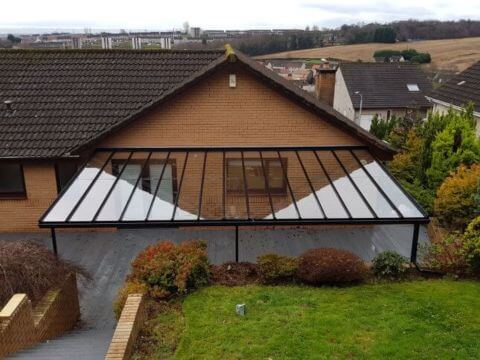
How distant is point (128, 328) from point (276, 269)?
374 cm

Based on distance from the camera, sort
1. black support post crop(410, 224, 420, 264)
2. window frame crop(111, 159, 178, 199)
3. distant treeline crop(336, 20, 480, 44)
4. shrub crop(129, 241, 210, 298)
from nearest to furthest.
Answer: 1. shrub crop(129, 241, 210, 298)
2. black support post crop(410, 224, 420, 264)
3. window frame crop(111, 159, 178, 199)
4. distant treeline crop(336, 20, 480, 44)

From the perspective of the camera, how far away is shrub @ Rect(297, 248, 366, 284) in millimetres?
9578

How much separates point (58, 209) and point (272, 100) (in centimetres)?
745

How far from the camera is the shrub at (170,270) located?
911cm

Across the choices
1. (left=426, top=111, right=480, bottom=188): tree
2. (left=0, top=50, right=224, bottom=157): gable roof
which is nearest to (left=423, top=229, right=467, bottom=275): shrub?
(left=426, top=111, right=480, bottom=188): tree

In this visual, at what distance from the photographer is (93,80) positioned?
16328 mm

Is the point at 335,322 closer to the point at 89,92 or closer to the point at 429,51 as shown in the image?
the point at 89,92

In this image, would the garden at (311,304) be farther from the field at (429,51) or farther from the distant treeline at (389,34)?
the distant treeline at (389,34)

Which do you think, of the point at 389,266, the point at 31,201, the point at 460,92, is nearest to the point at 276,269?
the point at 389,266

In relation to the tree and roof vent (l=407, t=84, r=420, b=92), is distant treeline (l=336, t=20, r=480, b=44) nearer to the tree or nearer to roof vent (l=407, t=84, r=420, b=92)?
→ roof vent (l=407, t=84, r=420, b=92)

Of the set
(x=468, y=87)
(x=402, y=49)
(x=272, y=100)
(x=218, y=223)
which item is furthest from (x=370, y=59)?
(x=218, y=223)

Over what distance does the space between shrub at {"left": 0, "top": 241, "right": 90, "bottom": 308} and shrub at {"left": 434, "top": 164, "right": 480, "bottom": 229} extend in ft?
35.4

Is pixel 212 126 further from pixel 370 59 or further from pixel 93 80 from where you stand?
pixel 370 59

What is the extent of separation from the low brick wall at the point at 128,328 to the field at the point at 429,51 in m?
76.5
